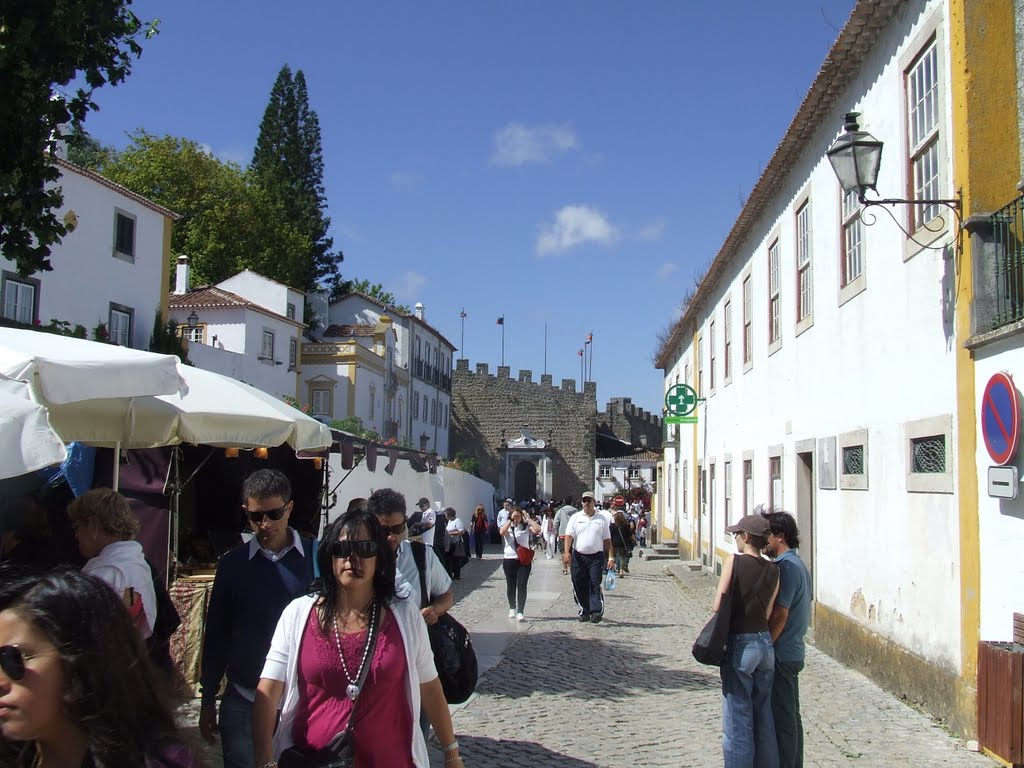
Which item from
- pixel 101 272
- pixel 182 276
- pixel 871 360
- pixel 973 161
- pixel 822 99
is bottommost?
pixel 871 360

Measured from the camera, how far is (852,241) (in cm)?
1091

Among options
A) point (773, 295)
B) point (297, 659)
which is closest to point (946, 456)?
point (297, 659)

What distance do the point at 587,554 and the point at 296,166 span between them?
41.8m

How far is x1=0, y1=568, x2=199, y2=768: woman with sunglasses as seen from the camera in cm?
175

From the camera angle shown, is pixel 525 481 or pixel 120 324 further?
pixel 525 481

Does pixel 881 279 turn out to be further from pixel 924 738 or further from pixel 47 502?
pixel 47 502

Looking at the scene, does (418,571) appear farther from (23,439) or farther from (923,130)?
(923,130)

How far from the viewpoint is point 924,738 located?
7160mm

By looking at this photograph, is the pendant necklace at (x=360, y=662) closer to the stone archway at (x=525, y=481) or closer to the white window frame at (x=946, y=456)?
the white window frame at (x=946, y=456)

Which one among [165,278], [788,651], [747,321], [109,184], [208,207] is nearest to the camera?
[788,651]

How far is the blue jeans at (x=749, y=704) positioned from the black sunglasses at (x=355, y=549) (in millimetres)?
2628

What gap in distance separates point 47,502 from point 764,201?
11.6 m

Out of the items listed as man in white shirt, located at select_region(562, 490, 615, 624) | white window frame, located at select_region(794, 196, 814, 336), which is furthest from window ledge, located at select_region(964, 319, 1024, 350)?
man in white shirt, located at select_region(562, 490, 615, 624)

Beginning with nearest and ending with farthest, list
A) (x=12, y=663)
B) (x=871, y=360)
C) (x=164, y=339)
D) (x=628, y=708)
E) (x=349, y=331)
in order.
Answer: (x=12, y=663)
(x=628, y=708)
(x=871, y=360)
(x=164, y=339)
(x=349, y=331)
